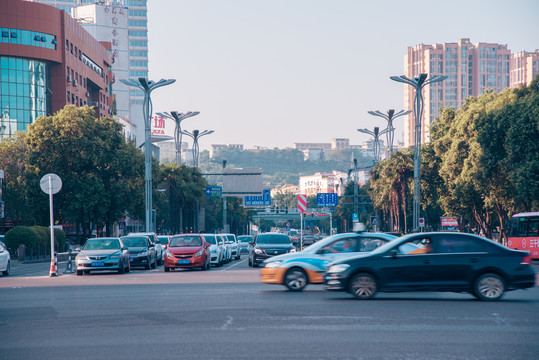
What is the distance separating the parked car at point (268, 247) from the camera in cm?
3372

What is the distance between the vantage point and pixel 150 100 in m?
50.7

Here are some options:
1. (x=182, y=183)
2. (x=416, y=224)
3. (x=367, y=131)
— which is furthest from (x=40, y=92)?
(x=416, y=224)

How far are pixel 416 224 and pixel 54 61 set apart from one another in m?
49.2

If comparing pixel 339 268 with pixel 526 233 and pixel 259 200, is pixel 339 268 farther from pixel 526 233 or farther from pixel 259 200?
pixel 259 200

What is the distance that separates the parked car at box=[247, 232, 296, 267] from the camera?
111 feet

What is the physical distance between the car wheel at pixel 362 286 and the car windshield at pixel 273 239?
17691 mm

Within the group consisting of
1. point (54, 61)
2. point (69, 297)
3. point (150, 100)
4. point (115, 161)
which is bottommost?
point (69, 297)

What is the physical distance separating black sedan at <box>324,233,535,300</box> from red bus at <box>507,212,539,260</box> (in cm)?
2756

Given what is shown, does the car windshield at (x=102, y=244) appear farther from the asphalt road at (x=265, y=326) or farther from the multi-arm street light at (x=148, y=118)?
the multi-arm street light at (x=148, y=118)

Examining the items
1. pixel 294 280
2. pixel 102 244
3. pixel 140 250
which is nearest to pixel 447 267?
pixel 294 280

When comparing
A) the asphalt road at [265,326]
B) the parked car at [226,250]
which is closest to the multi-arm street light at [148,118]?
the parked car at [226,250]

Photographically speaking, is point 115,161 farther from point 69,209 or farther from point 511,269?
point 511,269

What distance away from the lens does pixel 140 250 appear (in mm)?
34250

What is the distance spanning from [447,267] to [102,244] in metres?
17.4
